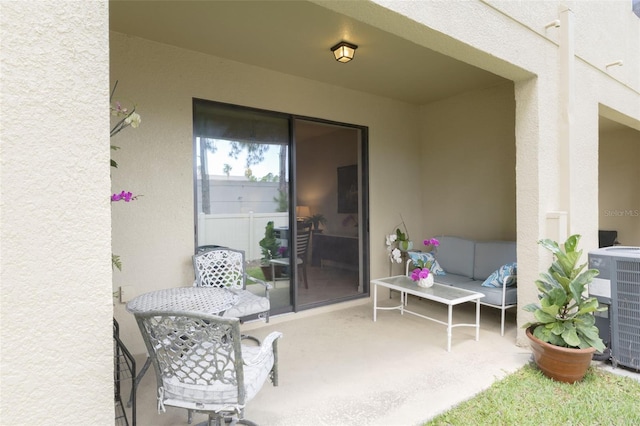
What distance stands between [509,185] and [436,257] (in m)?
1.34

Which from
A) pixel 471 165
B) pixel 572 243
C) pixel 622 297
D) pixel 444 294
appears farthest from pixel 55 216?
pixel 471 165

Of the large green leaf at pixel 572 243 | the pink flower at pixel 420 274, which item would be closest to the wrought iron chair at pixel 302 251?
the pink flower at pixel 420 274

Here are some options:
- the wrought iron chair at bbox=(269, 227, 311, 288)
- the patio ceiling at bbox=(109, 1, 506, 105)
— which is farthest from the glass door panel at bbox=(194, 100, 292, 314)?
the patio ceiling at bbox=(109, 1, 506, 105)

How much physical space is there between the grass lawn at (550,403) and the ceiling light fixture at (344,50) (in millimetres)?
3100

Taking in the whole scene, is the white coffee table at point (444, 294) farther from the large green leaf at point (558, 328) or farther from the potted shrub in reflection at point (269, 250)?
the potted shrub in reflection at point (269, 250)

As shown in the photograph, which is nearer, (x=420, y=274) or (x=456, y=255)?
(x=420, y=274)

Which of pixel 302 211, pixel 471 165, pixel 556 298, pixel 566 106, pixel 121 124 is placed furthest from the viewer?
pixel 471 165

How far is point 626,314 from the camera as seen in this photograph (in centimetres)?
278

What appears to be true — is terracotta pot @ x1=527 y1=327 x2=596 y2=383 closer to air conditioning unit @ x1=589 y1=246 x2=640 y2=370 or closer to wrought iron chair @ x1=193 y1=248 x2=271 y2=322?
air conditioning unit @ x1=589 y1=246 x2=640 y2=370

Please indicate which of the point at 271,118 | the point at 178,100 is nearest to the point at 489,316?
the point at 271,118

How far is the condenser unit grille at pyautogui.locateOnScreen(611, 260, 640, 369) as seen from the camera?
2732 mm

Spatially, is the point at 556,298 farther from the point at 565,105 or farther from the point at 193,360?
the point at 193,360

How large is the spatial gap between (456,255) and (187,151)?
355 cm

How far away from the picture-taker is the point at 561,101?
333cm
